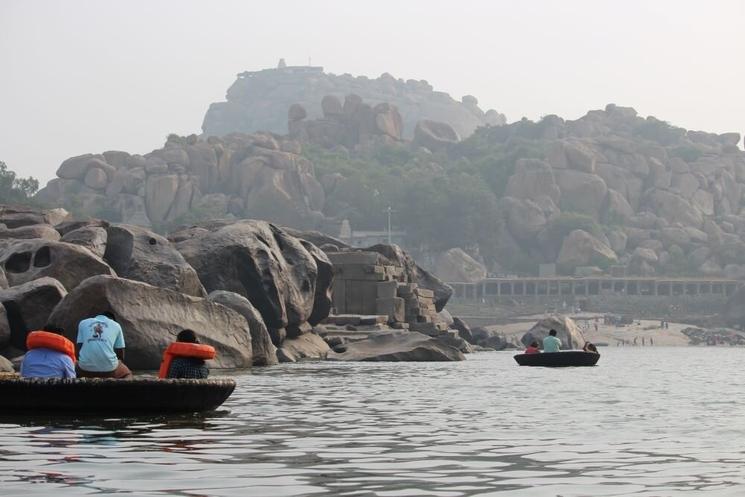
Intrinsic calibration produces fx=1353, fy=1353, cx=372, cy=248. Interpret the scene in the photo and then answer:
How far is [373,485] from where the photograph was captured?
38.9ft

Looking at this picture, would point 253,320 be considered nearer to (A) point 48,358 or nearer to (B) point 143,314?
(B) point 143,314

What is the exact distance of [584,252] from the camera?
525 feet

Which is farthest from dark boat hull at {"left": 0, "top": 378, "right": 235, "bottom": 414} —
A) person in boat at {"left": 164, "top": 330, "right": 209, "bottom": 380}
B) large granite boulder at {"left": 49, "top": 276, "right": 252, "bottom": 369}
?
large granite boulder at {"left": 49, "top": 276, "right": 252, "bottom": 369}

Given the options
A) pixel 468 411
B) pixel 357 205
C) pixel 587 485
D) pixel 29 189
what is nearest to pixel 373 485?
pixel 587 485

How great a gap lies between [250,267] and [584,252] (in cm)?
12034

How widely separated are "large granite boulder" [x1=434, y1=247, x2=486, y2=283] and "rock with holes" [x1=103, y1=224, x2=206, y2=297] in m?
116

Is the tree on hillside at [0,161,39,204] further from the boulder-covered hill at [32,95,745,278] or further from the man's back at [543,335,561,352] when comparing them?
the man's back at [543,335,561,352]

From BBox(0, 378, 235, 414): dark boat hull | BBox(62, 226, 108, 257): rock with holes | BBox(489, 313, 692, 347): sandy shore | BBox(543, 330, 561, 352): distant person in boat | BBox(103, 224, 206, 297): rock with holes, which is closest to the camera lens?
BBox(0, 378, 235, 414): dark boat hull

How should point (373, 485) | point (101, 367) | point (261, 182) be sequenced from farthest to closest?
point (261, 182) < point (101, 367) < point (373, 485)

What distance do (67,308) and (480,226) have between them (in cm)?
13852

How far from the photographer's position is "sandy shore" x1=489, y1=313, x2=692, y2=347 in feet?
391

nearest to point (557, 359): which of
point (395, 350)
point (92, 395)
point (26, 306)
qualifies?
point (395, 350)

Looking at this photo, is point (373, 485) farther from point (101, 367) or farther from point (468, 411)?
point (468, 411)

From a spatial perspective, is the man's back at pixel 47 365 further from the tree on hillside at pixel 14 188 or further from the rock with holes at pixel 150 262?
the tree on hillside at pixel 14 188
